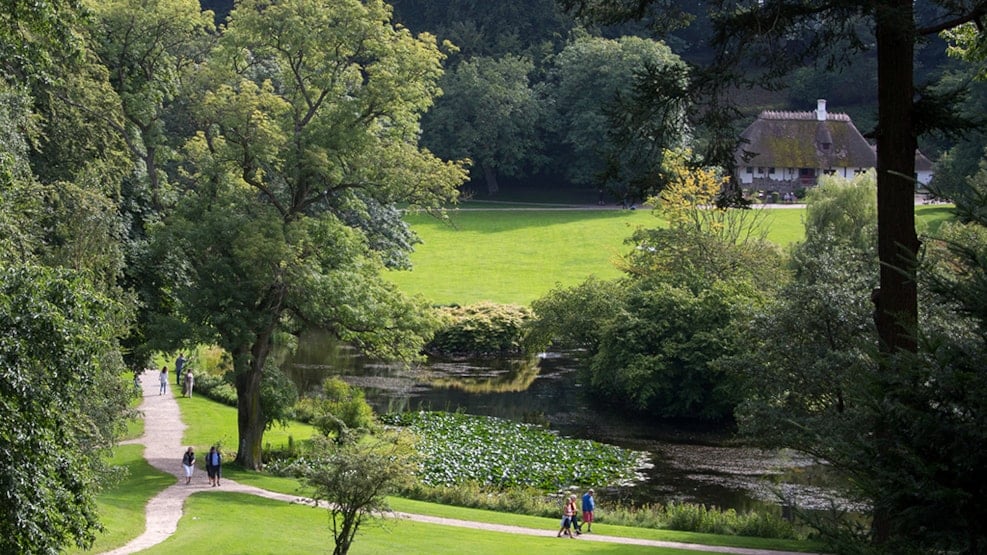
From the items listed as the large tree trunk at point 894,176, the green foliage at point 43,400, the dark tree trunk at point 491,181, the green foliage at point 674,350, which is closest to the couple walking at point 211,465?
the green foliage at point 43,400

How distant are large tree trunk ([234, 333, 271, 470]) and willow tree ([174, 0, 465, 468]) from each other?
0.13ft

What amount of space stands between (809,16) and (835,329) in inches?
474

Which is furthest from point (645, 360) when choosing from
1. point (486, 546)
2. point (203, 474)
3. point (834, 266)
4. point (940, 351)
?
point (940, 351)

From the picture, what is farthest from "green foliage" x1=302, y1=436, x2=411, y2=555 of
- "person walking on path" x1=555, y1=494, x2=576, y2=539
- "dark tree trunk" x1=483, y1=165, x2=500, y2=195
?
"dark tree trunk" x1=483, y1=165, x2=500, y2=195

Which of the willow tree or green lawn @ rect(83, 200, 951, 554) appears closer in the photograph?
green lawn @ rect(83, 200, 951, 554)

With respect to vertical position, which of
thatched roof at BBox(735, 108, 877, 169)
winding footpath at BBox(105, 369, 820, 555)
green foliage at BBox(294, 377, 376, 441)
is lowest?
winding footpath at BBox(105, 369, 820, 555)

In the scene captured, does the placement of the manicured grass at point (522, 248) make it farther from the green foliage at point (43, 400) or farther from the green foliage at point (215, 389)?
the green foliage at point (43, 400)

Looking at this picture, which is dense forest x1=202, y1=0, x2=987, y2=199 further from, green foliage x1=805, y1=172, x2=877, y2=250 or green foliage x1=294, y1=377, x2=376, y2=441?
green foliage x1=294, y1=377, x2=376, y2=441

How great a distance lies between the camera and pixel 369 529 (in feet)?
84.4

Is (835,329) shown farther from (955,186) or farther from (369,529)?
(955,186)

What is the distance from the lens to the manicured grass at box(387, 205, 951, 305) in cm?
6594

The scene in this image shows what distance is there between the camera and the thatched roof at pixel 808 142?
277 ft

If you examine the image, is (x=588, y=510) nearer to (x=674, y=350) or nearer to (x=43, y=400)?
(x=43, y=400)

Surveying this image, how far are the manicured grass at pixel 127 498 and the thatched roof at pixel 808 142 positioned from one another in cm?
6049
